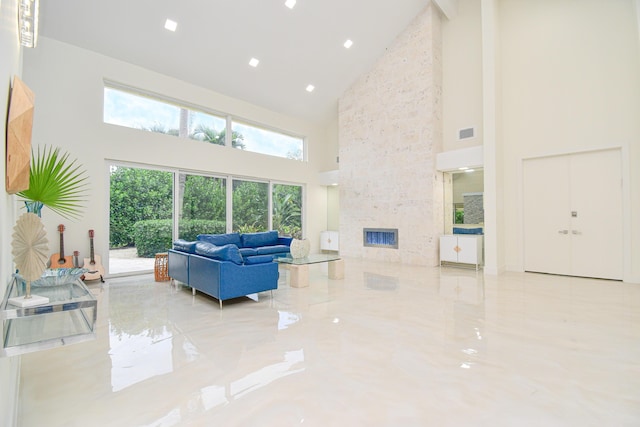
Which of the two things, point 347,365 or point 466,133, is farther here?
point 466,133

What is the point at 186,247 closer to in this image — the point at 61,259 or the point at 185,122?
the point at 61,259

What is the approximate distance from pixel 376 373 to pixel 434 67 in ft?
25.1

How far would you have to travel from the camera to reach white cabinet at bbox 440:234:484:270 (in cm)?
718

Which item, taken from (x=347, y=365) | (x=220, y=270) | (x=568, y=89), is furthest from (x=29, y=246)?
(x=568, y=89)

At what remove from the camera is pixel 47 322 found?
146 centimetres

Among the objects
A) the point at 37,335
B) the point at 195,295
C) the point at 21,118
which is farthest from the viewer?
→ the point at 195,295

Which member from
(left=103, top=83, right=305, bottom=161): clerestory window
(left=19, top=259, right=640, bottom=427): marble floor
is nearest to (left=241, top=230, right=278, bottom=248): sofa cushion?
(left=103, top=83, right=305, bottom=161): clerestory window

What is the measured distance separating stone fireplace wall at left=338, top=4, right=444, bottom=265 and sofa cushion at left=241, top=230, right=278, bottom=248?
2471 mm

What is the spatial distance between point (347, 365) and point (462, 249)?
569 centimetres

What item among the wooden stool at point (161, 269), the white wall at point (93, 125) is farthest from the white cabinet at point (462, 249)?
the wooden stool at point (161, 269)

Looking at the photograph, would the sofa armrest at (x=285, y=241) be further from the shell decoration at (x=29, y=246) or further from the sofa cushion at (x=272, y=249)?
the shell decoration at (x=29, y=246)

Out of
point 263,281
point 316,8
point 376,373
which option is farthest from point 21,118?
point 316,8

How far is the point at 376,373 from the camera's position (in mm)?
2459

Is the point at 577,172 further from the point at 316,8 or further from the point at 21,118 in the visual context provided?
the point at 21,118
